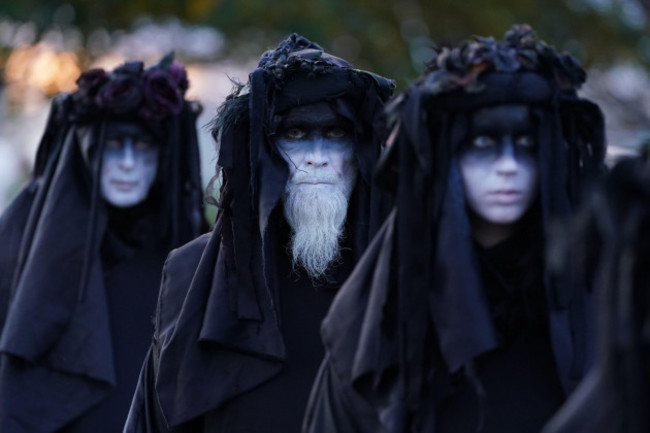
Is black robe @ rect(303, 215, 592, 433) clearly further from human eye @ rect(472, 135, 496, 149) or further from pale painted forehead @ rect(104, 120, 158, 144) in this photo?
pale painted forehead @ rect(104, 120, 158, 144)

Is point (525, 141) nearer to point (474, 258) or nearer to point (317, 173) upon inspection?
point (474, 258)

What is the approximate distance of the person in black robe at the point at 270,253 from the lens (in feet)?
15.7

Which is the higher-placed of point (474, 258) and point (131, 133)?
point (131, 133)

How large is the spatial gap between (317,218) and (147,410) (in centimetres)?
91

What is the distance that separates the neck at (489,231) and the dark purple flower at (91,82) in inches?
128

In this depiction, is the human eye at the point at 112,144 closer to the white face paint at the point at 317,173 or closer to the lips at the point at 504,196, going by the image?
the white face paint at the point at 317,173

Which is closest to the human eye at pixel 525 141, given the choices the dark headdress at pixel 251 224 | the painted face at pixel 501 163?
the painted face at pixel 501 163

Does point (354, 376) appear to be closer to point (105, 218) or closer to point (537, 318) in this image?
point (537, 318)

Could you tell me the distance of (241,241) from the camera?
4.96m

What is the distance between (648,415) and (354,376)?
999 mm

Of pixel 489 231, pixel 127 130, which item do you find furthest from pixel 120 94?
pixel 489 231

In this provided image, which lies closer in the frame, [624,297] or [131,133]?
[624,297]

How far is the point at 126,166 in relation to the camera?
6695 mm

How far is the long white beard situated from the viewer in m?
5.03
